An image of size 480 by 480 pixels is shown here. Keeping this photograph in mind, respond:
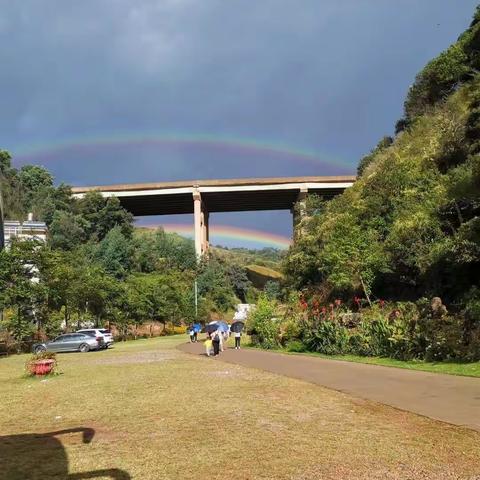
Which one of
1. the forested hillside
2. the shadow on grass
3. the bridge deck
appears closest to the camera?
the shadow on grass

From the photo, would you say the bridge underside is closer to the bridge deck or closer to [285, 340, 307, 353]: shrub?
the bridge deck

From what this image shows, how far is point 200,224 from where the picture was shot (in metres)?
90.6

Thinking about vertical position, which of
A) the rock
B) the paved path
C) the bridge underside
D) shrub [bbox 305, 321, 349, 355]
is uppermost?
the bridge underside

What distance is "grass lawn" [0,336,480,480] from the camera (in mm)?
6352

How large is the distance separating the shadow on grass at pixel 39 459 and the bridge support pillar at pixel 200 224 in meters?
80.0

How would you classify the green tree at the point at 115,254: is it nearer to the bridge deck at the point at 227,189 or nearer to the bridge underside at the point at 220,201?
the bridge deck at the point at 227,189

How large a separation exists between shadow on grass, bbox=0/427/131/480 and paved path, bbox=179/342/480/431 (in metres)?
5.07

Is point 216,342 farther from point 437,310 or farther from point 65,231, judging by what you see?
point 65,231

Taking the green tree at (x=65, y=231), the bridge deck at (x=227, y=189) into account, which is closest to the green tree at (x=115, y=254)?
the green tree at (x=65, y=231)

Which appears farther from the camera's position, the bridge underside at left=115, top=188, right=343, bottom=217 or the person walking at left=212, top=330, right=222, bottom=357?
the bridge underside at left=115, top=188, right=343, bottom=217

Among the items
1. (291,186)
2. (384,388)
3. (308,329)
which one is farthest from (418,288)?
(291,186)

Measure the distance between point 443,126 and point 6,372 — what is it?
25.8 metres

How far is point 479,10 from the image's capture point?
131 feet

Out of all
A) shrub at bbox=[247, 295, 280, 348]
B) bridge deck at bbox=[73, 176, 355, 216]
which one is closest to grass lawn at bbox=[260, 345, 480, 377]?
shrub at bbox=[247, 295, 280, 348]
